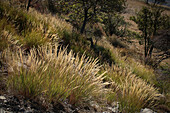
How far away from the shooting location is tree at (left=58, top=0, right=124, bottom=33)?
8.71m

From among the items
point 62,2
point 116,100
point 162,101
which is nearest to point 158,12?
point 62,2

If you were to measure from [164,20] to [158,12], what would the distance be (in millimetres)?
1134

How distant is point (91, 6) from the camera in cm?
906

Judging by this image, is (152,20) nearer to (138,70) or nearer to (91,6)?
(91,6)

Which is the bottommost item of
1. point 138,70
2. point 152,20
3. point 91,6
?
point 138,70

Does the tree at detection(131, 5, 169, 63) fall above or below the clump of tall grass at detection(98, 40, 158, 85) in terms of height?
above

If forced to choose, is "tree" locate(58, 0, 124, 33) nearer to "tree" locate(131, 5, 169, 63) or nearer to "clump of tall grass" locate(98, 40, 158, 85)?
"clump of tall grass" locate(98, 40, 158, 85)

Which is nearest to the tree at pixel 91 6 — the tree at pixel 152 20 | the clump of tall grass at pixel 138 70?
the clump of tall grass at pixel 138 70

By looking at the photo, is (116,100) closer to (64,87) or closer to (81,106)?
(81,106)

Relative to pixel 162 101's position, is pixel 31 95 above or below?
above

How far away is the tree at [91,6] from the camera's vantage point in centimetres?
871

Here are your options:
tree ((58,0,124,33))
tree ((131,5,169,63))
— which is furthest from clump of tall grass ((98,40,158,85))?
tree ((131,5,169,63))

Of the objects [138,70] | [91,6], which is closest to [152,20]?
[91,6]

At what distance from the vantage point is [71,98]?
2088mm
